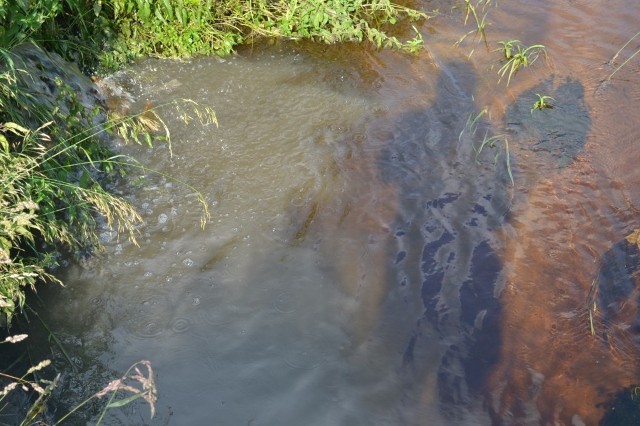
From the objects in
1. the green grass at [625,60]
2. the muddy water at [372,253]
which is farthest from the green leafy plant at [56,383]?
the green grass at [625,60]

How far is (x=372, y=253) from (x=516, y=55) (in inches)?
105

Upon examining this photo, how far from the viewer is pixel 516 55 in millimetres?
5773

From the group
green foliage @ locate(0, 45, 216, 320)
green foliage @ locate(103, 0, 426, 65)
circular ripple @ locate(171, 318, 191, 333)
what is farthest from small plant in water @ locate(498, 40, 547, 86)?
circular ripple @ locate(171, 318, 191, 333)

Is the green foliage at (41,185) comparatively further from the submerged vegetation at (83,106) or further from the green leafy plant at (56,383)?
the green leafy plant at (56,383)

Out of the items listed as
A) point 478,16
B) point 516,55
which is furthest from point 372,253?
point 478,16

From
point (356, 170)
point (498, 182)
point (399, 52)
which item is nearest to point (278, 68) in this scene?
point (399, 52)

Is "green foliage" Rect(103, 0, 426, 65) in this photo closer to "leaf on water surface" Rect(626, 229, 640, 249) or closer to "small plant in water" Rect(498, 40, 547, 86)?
"small plant in water" Rect(498, 40, 547, 86)

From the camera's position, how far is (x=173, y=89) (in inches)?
219

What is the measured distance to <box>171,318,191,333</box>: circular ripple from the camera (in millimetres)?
3770

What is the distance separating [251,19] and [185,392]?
396 centimetres

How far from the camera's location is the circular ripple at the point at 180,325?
3.77 metres

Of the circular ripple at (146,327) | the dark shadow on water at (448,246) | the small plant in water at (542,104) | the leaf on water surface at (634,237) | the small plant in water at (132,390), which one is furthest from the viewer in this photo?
the small plant in water at (542,104)

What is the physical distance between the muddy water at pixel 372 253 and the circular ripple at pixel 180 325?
14mm

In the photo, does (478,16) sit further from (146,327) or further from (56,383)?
(56,383)
